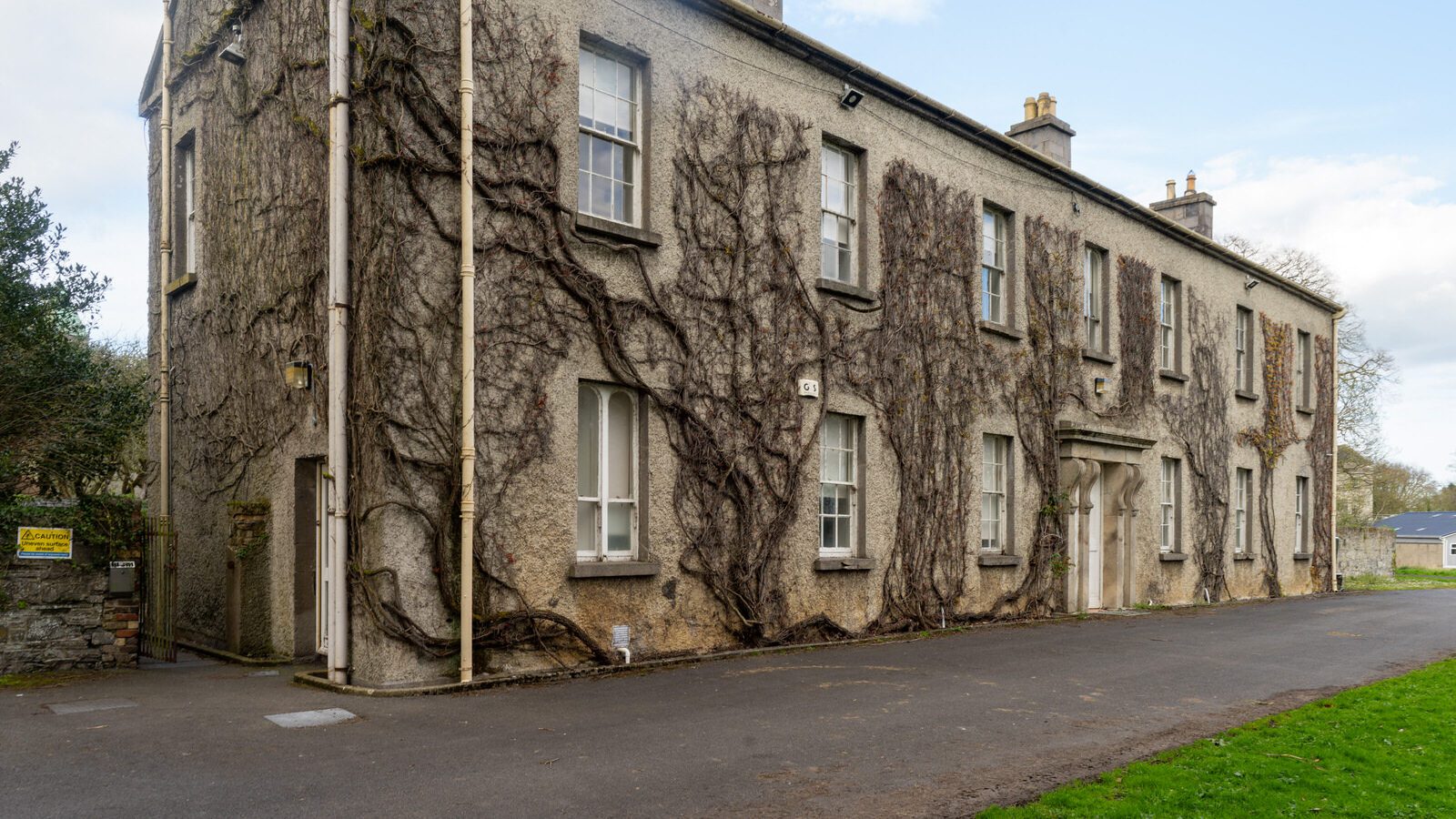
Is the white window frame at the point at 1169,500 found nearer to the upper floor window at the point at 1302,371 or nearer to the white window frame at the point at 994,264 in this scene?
the white window frame at the point at 994,264

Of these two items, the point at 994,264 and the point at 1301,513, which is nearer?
the point at 994,264

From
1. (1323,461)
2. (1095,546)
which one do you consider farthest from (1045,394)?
(1323,461)

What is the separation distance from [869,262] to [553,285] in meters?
5.30

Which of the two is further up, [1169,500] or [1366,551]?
[1169,500]

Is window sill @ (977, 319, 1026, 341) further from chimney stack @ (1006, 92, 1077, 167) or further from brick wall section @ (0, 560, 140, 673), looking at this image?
brick wall section @ (0, 560, 140, 673)

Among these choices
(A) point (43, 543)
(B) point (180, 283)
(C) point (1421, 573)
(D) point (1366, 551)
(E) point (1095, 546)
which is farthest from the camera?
(C) point (1421, 573)

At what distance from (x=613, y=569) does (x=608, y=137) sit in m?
4.37

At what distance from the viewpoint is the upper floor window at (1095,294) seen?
19.7m

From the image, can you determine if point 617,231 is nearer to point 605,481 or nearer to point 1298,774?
point 605,481

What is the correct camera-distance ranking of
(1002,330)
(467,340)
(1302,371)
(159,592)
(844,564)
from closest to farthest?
(467,340) → (159,592) → (844,564) → (1002,330) → (1302,371)

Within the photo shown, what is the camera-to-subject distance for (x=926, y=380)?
15555mm

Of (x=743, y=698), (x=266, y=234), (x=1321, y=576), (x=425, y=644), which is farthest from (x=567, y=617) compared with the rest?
(x=1321, y=576)

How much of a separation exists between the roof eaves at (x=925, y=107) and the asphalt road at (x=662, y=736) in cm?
715

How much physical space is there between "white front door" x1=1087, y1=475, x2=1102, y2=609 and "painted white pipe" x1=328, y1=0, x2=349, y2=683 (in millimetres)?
13305
